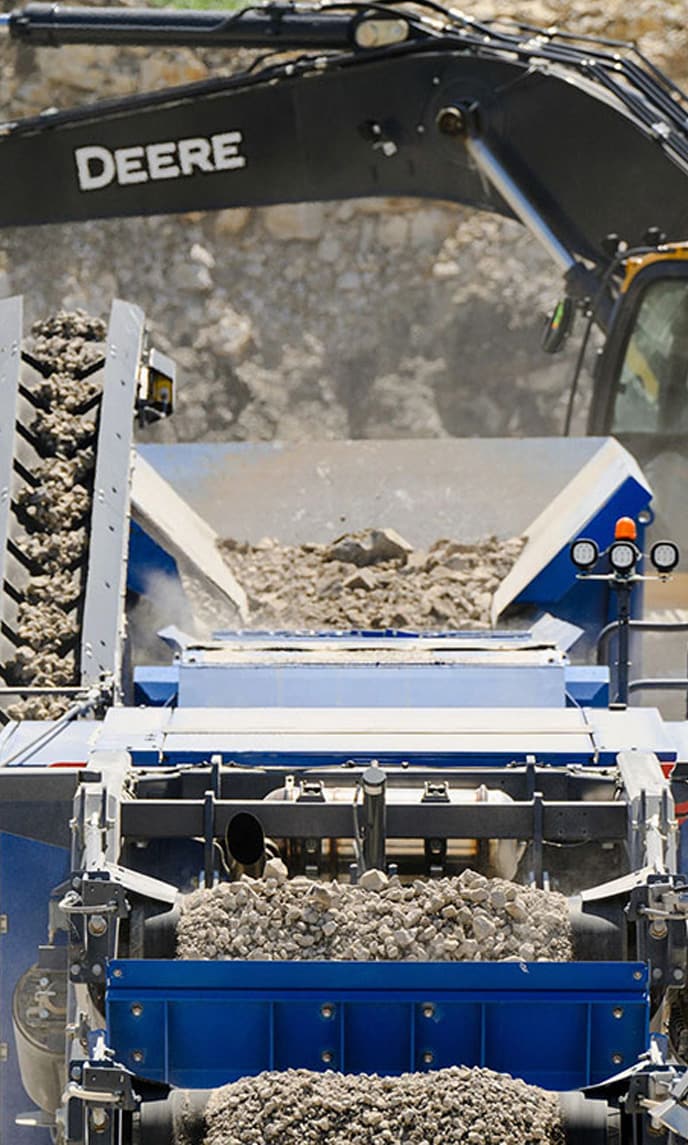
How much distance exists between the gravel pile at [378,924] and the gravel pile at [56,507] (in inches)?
99.0

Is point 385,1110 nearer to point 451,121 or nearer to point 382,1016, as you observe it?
point 382,1016

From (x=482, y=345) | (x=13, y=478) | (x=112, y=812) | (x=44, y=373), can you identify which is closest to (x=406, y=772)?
(x=112, y=812)

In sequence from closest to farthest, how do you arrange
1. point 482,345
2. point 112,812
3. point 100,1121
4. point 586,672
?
point 100,1121 < point 112,812 < point 586,672 < point 482,345

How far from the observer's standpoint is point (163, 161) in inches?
512

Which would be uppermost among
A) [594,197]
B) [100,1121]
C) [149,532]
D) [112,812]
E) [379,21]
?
[379,21]

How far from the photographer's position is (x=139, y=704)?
340 inches

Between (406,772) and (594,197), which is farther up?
(594,197)

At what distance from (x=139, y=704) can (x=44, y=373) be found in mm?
1636

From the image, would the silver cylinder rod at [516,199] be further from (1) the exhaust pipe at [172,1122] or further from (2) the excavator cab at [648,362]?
(1) the exhaust pipe at [172,1122]

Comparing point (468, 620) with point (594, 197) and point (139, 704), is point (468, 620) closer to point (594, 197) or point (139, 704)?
point (139, 704)

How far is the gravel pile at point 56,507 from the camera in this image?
8.33 m

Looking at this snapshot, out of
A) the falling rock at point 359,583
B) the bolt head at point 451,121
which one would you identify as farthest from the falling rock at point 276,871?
the bolt head at point 451,121

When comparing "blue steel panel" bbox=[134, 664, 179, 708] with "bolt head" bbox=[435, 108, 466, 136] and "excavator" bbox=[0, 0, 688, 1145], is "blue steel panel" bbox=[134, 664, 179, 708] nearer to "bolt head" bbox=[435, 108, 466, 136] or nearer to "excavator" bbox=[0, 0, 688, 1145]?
"excavator" bbox=[0, 0, 688, 1145]

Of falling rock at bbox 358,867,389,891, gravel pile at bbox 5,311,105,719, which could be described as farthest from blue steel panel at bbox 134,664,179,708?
falling rock at bbox 358,867,389,891
